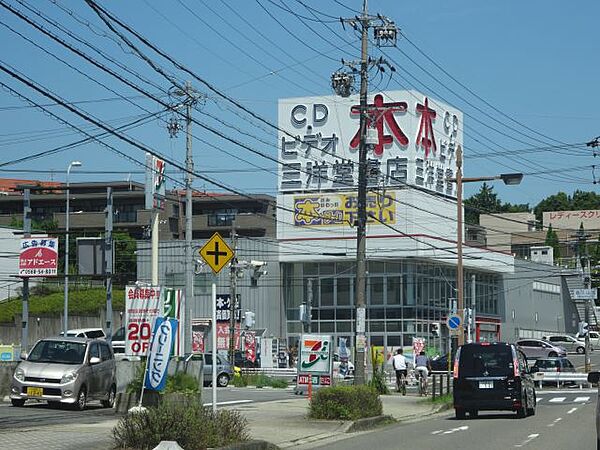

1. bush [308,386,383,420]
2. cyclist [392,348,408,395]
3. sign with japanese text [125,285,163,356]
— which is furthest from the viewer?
cyclist [392,348,408,395]

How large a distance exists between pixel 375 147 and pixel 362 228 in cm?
3455

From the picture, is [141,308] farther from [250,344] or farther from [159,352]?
[250,344]

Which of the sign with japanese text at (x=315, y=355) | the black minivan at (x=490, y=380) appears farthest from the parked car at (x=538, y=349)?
the black minivan at (x=490, y=380)

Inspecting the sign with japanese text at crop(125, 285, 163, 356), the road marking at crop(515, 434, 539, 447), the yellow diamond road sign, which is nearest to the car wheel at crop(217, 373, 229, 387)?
the sign with japanese text at crop(125, 285, 163, 356)

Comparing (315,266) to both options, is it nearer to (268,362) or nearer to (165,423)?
(268,362)

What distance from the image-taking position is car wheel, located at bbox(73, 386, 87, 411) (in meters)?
24.9

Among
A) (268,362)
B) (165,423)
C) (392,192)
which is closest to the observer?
(165,423)

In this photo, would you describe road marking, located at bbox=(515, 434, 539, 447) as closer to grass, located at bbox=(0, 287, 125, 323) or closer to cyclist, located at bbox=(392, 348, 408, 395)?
cyclist, located at bbox=(392, 348, 408, 395)

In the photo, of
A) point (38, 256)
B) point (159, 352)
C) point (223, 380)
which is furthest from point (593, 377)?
point (223, 380)

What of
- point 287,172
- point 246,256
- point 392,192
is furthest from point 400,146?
point 246,256

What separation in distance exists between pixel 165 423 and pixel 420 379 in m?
24.5

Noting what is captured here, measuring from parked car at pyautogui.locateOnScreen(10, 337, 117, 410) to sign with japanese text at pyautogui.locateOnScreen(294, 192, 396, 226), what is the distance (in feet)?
130

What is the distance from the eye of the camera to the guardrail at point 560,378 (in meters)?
47.1

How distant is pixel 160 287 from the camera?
79.3ft
